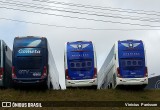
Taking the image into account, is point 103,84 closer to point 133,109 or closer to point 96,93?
point 96,93

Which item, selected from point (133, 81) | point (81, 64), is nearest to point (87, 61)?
point (81, 64)

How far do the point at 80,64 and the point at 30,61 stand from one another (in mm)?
3977

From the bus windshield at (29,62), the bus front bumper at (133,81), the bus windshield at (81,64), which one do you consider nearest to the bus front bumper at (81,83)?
the bus windshield at (81,64)

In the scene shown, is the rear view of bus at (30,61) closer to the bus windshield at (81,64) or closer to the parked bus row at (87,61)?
the parked bus row at (87,61)

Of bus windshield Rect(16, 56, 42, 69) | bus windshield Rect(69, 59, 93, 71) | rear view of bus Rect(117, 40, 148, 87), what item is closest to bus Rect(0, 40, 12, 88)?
bus windshield Rect(16, 56, 42, 69)

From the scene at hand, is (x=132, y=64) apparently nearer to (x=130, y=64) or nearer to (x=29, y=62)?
(x=130, y=64)

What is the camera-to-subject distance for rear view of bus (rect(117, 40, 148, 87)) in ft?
105

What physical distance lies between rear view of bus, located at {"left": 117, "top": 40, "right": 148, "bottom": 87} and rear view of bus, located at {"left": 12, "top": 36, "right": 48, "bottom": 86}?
556 centimetres

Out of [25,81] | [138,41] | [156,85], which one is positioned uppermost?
[138,41]

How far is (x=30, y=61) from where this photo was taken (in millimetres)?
30219

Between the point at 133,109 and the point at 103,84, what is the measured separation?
13421 millimetres

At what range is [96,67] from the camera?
106ft

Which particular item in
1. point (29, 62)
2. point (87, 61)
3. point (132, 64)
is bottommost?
point (132, 64)

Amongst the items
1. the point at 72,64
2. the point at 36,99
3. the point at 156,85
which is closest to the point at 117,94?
the point at 72,64
